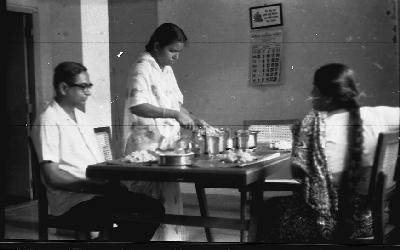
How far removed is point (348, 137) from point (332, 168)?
18 cm

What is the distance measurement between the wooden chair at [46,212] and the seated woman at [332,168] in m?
1.01

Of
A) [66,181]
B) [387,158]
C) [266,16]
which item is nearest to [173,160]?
[66,181]

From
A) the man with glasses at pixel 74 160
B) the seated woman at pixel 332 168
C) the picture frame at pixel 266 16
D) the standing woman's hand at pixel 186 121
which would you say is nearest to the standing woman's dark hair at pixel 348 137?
the seated woman at pixel 332 168

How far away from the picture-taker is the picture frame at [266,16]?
2662 mm

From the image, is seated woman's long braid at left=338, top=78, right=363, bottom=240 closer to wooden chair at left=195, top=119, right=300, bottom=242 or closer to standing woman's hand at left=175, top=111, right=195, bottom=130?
wooden chair at left=195, top=119, right=300, bottom=242

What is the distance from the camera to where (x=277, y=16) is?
266cm

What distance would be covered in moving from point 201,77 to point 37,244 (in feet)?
4.41

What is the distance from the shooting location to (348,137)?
2500 millimetres

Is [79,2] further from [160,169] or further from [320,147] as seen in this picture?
[320,147]

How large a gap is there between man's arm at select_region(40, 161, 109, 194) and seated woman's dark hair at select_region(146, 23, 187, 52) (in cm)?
84

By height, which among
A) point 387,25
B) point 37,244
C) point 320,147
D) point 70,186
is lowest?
point 37,244

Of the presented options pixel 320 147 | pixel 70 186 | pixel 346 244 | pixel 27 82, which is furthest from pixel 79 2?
pixel 346 244

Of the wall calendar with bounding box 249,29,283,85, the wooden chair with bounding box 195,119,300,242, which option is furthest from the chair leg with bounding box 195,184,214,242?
the wall calendar with bounding box 249,29,283,85

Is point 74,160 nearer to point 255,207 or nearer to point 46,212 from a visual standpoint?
point 46,212
